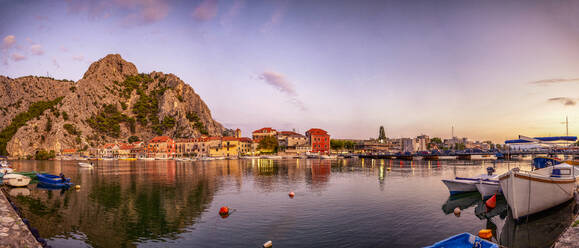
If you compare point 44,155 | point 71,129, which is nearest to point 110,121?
point 71,129

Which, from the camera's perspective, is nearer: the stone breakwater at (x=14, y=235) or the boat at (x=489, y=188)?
the stone breakwater at (x=14, y=235)

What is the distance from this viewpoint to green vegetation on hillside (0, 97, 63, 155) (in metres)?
149

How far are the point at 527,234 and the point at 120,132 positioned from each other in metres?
192

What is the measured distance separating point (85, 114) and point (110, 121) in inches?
508

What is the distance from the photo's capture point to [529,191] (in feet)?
53.1

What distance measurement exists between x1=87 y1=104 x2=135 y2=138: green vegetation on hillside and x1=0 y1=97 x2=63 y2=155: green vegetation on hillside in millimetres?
23516

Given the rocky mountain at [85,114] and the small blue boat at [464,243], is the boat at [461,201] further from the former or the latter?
the rocky mountain at [85,114]

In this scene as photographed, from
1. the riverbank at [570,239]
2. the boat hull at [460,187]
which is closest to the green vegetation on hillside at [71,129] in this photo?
the boat hull at [460,187]

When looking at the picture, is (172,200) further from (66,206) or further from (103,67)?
(103,67)

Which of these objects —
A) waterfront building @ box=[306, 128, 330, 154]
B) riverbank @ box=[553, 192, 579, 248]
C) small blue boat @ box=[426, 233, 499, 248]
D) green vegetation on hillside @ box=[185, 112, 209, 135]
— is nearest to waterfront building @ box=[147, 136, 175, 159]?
green vegetation on hillside @ box=[185, 112, 209, 135]

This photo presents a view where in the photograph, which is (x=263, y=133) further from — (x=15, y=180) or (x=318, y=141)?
(x=15, y=180)

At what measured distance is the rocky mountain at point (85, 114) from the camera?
471 feet

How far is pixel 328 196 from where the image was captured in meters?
27.0

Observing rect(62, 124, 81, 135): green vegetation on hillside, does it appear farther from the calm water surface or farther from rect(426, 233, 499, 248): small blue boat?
rect(426, 233, 499, 248): small blue boat
